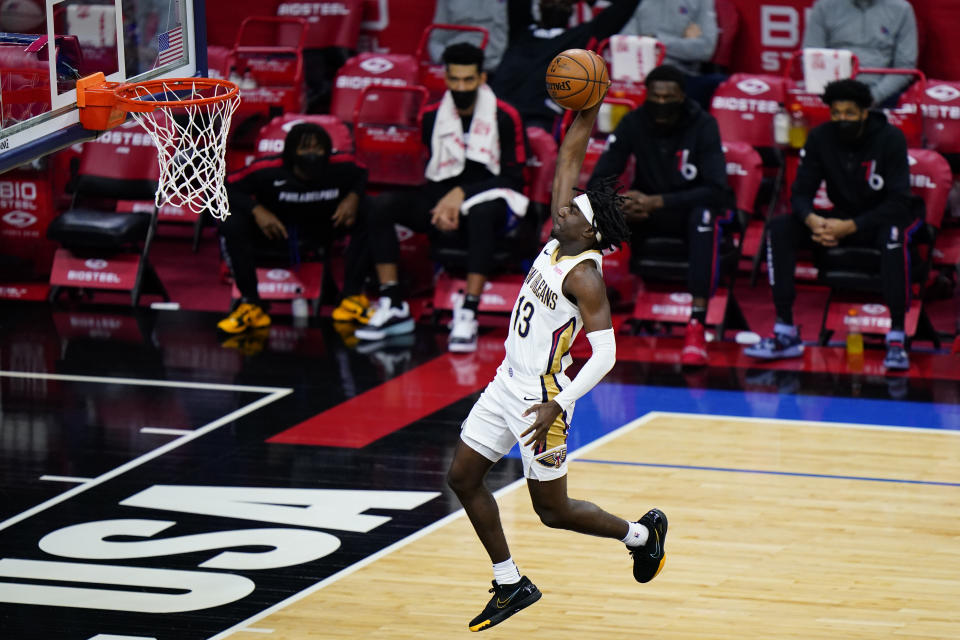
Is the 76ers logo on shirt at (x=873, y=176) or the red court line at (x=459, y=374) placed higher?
the 76ers logo on shirt at (x=873, y=176)

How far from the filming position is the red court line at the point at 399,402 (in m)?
8.68

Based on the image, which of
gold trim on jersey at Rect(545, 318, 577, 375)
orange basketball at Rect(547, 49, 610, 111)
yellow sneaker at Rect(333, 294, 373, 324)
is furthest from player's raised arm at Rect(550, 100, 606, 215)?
yellow sneaker at Rect(333, 294, 373, 324)

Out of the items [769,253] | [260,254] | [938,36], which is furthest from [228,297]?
[938,36]

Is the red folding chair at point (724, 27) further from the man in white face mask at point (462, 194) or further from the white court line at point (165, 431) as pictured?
the white court line at point (165, 431)

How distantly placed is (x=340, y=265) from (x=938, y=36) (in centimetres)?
505

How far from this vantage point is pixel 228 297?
39.2 feet

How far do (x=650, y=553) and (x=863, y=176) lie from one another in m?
4.65

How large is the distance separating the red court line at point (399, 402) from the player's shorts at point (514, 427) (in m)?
2.70

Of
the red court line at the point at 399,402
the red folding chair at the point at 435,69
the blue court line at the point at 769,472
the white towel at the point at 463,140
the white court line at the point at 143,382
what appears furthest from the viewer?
the red folding chair at the point at 435,69

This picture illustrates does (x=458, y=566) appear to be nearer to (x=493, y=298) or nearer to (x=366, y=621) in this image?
(x=366, y=621)

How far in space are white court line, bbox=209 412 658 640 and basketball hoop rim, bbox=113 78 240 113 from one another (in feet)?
7.04

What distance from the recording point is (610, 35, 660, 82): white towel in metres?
11.5

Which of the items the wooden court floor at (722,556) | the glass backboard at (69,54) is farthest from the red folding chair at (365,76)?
the wooden court floor at (722,556)

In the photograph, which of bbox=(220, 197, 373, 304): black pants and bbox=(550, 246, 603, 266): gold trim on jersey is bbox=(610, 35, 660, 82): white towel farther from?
bbox=(550, 246, 603, 266): gold trim on jersey
